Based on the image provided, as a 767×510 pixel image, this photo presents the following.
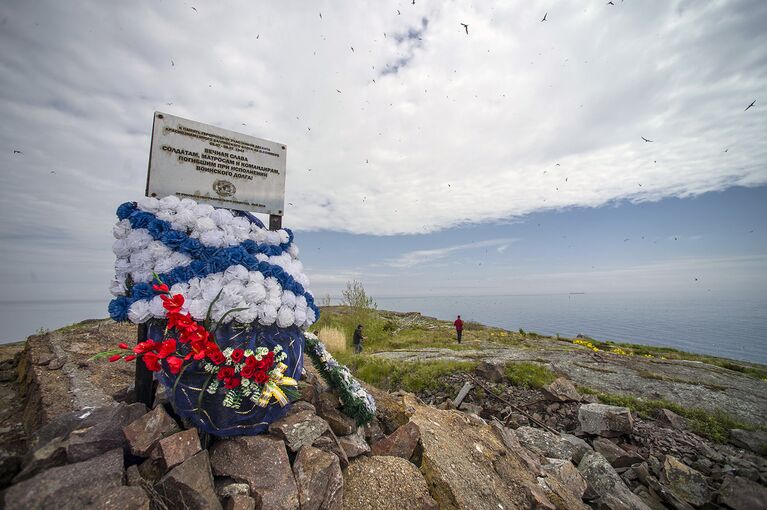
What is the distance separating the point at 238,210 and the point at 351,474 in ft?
12.6

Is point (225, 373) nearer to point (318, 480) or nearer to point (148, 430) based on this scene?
point (148, 430)

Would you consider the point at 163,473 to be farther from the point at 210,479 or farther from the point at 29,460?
the point at 29,460

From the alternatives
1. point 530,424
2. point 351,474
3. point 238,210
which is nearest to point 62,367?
point 238,210

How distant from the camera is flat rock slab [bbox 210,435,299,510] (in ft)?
8.79

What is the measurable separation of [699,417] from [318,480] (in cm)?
1121

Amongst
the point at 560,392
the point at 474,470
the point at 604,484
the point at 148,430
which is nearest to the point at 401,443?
the point at 474,470

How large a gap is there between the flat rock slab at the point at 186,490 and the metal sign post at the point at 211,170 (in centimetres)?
157

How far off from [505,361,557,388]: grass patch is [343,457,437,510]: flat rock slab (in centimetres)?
827

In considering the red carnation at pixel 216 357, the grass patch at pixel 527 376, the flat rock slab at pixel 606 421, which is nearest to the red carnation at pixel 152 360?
the red carnation at pixel 216 357

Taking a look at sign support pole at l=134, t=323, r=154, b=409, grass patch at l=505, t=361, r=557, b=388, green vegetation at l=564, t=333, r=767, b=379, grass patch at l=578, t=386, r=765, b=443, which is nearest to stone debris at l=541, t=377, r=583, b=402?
grass patch at l=505, t=361, r=557, b=388

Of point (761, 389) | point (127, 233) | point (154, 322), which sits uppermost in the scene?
point (127, 233)

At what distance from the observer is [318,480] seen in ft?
9.53

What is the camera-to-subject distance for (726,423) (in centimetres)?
786

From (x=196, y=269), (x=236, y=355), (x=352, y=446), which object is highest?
(x=196, y=269)
